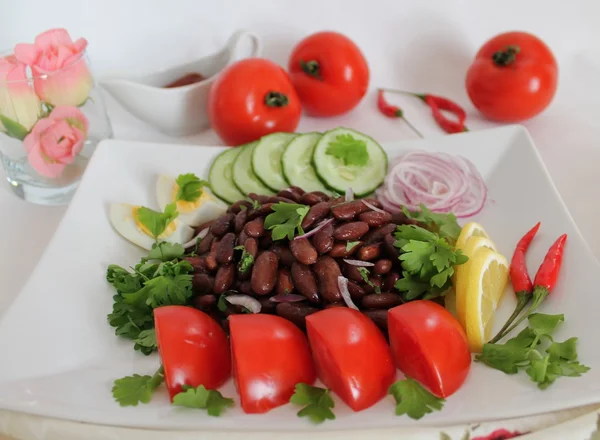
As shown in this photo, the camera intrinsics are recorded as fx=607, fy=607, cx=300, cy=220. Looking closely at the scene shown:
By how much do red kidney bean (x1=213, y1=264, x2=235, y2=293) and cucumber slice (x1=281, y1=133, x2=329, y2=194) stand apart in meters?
0.49

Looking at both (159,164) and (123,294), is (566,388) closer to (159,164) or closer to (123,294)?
(123,294)

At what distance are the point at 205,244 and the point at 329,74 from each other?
1.03m

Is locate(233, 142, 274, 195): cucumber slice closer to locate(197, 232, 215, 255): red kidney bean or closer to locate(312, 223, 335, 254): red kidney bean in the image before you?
locate(197, 232, 215, 255): red kidney bean

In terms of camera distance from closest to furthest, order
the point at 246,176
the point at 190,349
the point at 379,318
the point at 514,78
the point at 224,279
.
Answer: the point at 190,349 < the point at 379,318 < the point at 224,279 < the point at 246,176 < the point at 514,78

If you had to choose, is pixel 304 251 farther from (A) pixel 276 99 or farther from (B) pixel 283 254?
(A) pixel 276 99

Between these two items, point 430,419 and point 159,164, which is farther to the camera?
point 159,164

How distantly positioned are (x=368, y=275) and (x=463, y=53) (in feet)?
5.74

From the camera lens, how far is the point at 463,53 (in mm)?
2875

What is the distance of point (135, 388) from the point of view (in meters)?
1.28

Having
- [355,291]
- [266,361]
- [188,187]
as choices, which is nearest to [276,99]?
[188,187]

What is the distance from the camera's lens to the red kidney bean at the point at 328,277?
146 centimetres

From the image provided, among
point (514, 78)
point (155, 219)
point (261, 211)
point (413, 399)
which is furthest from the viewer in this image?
point (514, 78)

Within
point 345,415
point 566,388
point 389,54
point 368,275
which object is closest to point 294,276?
point 368,275

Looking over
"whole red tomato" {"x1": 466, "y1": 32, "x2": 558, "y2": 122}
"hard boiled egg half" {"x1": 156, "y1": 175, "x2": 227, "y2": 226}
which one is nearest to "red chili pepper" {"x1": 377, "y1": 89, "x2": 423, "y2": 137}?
"whole red tomato" {"x1": 466, "y1": 32, "x2": 558, "y2": 122}
